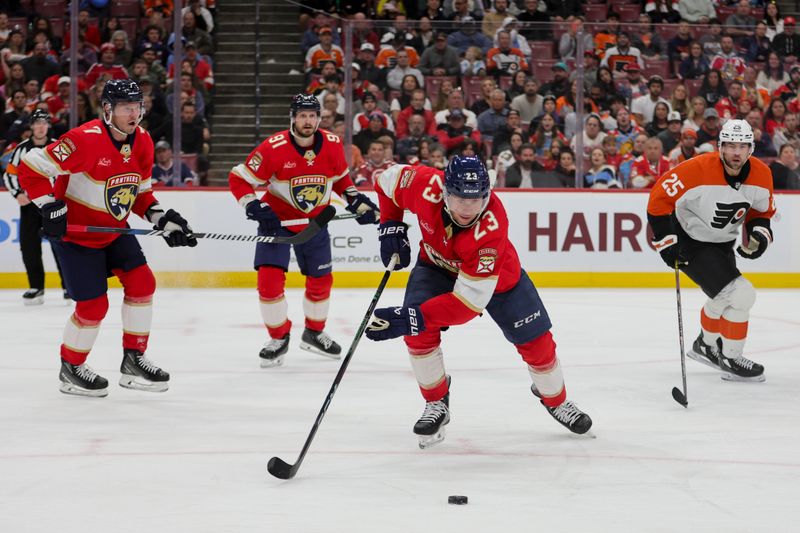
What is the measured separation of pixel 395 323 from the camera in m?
3.46

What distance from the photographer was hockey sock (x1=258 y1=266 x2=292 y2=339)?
5582mm

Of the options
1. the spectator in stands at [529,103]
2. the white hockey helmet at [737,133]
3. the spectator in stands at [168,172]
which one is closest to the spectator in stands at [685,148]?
the spectator in stands at [529,103]

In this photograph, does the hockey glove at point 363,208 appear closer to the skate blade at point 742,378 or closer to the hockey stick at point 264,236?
the hockey stick at point 264,236

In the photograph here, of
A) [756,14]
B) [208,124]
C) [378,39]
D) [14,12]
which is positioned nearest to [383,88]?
[378,39]

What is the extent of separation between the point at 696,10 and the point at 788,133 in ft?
7.56

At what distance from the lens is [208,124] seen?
29.7 ft

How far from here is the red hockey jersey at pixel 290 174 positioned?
5.53 meters

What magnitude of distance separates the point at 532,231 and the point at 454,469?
5.78m

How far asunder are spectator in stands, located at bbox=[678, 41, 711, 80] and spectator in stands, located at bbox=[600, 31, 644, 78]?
0.42 metres

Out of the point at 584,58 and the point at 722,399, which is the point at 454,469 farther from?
the point at 584,58

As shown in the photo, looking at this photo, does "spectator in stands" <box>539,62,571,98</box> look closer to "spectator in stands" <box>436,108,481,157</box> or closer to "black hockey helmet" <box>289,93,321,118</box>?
"spectator in stands" <box>436,108,481,157</box>

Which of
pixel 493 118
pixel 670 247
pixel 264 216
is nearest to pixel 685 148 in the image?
pixel 493 118

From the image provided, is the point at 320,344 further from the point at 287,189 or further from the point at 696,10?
the point at 696,10

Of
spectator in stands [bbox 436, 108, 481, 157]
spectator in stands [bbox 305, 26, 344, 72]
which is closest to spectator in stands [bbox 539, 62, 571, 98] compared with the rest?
spectator in stands [bbox 436, 108, 481, 157]
